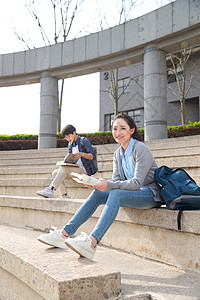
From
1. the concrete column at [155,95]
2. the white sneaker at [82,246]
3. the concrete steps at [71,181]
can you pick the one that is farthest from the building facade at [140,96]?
the white sneaker at [82,246]

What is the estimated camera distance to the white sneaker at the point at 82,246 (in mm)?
2504

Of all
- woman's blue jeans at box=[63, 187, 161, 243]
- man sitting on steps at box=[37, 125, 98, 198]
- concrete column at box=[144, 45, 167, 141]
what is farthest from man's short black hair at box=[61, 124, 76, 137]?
concrete column at box=[144, 45, 167, 141]

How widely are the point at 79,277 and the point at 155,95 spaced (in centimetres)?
851

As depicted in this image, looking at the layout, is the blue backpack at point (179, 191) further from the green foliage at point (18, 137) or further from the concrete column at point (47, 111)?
the green foliage at point (18, 137)

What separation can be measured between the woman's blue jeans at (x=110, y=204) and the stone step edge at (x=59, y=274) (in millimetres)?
317

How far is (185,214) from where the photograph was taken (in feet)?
9.22

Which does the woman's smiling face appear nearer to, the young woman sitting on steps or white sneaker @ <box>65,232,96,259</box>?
the young woman sitting on steps

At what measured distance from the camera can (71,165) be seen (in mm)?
5109

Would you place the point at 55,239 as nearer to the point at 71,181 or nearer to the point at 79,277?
the point at 79,277

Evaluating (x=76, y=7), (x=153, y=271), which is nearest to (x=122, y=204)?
(x=153, y=271)

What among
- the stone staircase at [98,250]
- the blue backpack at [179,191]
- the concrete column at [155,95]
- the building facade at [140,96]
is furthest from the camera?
the building facade at [140,96]

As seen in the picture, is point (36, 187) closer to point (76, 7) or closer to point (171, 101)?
point (76, 7)

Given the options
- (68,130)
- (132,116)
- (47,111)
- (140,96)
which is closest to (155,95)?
(47,111)

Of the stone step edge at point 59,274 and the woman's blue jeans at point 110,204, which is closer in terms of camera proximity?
the stone step edge at point 59,274
